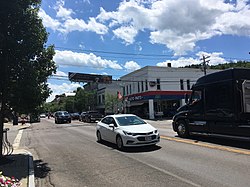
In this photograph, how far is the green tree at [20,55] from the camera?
973cm

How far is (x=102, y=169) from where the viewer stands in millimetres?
8359

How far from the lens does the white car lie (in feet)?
36.9

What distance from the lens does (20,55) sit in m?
10.0

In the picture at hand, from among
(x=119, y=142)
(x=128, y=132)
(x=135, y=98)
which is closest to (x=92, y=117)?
Answer: (x=135, y=98)

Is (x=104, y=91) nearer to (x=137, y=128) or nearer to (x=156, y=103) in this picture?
(x=156, y=103)

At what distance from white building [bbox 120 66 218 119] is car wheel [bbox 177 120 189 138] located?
27.8 meters

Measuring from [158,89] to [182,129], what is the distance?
2961cm

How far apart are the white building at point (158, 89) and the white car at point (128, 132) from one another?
30.0 meters

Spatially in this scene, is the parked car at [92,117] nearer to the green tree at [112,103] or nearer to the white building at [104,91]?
the green tree at [112,103]

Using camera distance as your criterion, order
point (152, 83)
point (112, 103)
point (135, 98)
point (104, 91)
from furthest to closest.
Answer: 1. point (104, 91)
2. point (112, 103)
3. point (135, 98)
4. point (152, 83)

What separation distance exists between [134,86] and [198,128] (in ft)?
119

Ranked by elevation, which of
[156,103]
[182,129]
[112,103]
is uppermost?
[112,103]

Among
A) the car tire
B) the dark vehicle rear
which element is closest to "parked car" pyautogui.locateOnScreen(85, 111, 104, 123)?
the dark vehicle rear

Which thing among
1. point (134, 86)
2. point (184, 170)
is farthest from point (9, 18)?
point (134, 86)
